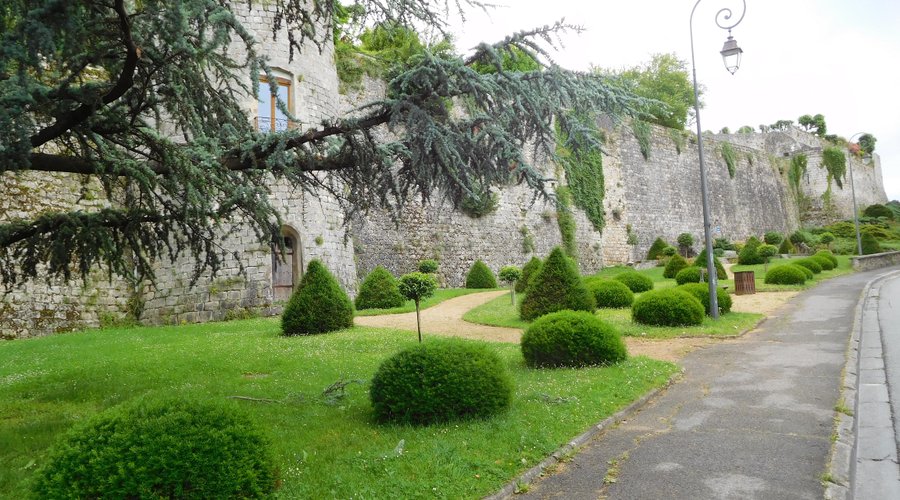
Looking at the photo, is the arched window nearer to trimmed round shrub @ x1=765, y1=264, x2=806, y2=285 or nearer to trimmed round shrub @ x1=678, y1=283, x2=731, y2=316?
trimmed round shrub @ x1=678, y1=283, x2=731, y2=316

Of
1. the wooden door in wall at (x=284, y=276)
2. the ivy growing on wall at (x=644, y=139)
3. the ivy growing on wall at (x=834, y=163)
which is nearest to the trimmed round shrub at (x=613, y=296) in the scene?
the wooden door in wall at (x=284, y=276)

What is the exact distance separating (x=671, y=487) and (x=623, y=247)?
27385 mm

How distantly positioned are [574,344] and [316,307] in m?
5.56

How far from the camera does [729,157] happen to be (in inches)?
1543

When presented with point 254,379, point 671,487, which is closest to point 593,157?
point 254,379

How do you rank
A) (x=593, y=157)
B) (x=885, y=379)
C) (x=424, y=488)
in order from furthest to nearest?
(x=593, y=157), (x=885, y=379), (x=424, y=488)

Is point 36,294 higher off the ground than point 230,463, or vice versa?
point 36,294

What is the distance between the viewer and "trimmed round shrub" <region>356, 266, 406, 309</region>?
15844mm

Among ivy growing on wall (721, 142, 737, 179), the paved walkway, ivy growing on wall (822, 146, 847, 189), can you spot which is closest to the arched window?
the paved walkway

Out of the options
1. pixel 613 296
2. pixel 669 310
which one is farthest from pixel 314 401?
pixel 613 296

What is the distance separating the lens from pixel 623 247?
99.7 ft

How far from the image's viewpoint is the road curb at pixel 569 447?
408 cm

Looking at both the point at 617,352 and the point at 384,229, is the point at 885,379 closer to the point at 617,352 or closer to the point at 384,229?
the point at 617,352

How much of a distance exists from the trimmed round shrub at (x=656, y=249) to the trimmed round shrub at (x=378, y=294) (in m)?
19.0
